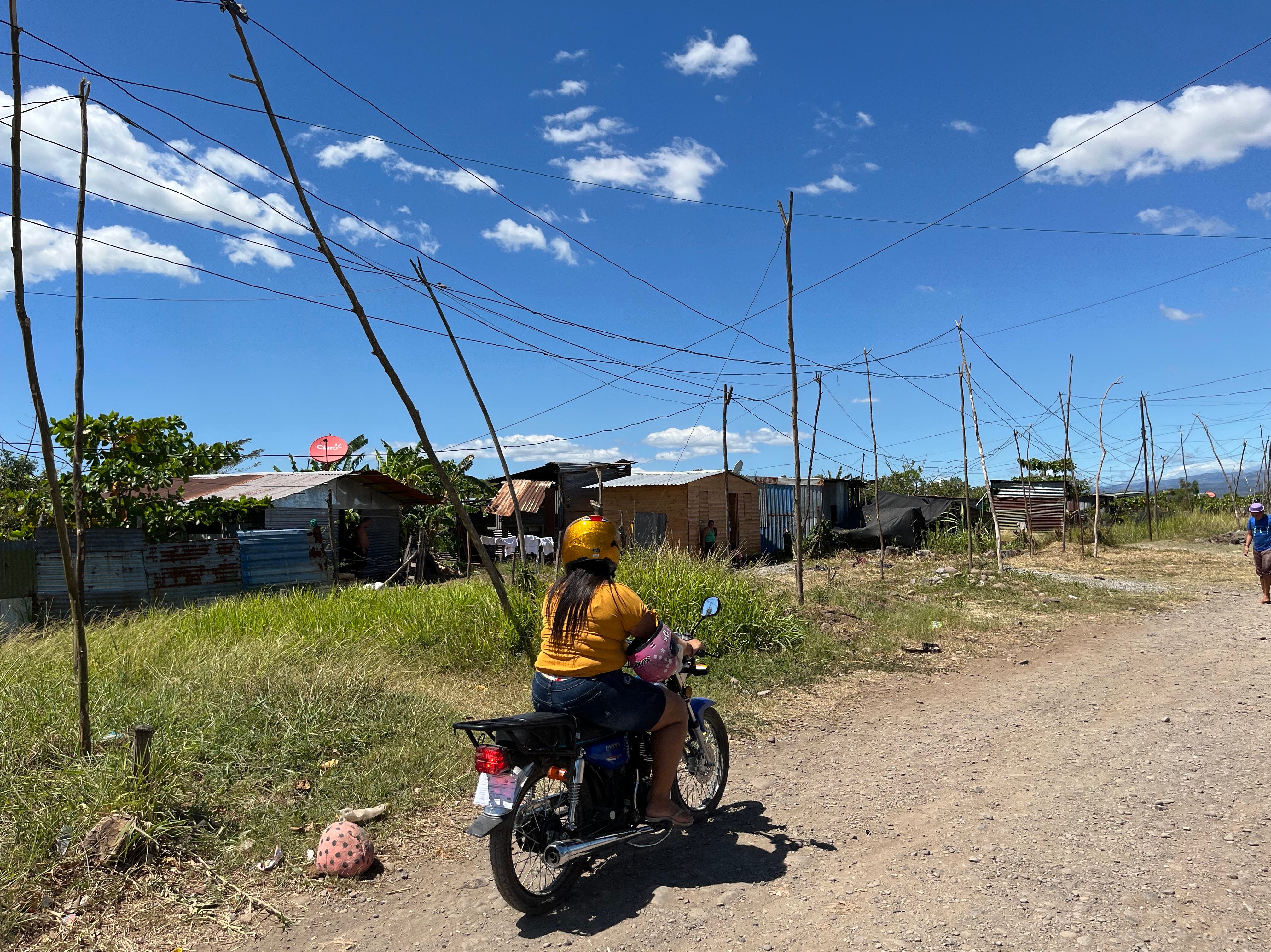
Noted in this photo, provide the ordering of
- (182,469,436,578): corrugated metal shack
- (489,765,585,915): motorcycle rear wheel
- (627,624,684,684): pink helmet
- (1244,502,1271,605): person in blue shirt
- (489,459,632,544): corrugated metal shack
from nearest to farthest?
1. (489,765,585,915): motorcycle rear wheel
2. (627,624,684,684): pink helmet
3. (1244,502,1271,605): person in blue shirt
4. (182,469,436,578): corrugated metal shack
5. (489,459,632,544): corrugated metal shack

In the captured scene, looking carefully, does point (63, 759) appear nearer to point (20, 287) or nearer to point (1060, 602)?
point (20, 287)

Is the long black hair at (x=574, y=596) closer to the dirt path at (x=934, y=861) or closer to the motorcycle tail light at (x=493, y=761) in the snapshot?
the motorcycle tail light at (x=493, y=761)

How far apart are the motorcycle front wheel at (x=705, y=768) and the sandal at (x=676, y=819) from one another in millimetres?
398

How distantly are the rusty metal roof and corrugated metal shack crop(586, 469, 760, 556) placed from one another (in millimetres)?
2143

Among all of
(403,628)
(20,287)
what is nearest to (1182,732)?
(403,628)

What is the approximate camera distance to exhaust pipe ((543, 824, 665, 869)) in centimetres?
345

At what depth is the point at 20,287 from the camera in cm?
452

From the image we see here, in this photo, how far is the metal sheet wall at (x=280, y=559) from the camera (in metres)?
12.2

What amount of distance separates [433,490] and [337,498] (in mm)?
7021

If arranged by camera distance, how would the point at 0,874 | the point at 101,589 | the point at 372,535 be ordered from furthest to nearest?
the point at 372,535 < the point at 101,589 < the point at 0,874

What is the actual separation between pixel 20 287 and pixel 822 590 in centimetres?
1097

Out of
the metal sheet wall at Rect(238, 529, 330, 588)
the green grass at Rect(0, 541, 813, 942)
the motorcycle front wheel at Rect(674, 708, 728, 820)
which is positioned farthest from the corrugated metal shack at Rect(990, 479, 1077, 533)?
the motorcycle front wheel at Rect(674, 708, 728, 820)

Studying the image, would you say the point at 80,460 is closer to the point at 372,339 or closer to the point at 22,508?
the point at 372,339

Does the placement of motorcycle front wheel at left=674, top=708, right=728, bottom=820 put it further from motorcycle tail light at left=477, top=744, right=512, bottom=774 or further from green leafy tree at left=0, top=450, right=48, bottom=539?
green leafy tree at left=0, top=450, right=48, bottom=539
